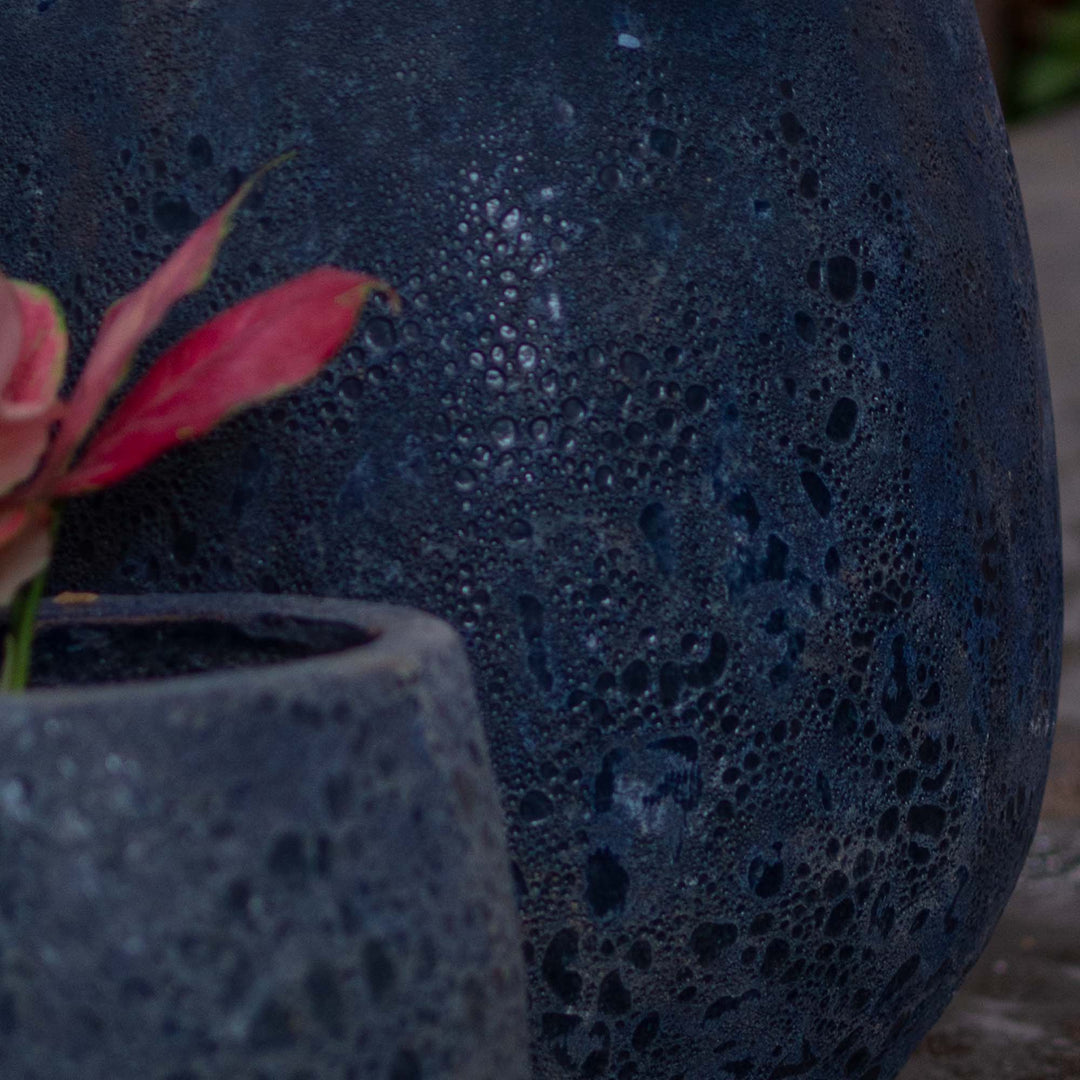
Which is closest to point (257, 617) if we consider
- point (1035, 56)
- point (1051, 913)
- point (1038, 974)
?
point (1038, 974)

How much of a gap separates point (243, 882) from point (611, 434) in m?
0.31

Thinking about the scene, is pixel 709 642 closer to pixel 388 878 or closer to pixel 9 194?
pixel 388 878

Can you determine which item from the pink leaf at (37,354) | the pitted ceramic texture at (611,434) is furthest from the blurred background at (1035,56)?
the pink leaf at (37,354)

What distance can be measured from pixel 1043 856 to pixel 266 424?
1.20 m

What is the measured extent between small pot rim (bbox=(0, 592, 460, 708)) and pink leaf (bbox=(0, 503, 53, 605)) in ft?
0.13

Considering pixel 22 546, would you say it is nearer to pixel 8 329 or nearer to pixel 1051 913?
pixel 8 329

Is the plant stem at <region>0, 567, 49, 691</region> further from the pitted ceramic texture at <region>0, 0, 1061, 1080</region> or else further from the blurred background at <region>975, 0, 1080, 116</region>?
the blurred background at <region>975, 0, 1080, 116</region>

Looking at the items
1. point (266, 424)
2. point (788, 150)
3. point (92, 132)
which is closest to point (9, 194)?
point (92, 132)

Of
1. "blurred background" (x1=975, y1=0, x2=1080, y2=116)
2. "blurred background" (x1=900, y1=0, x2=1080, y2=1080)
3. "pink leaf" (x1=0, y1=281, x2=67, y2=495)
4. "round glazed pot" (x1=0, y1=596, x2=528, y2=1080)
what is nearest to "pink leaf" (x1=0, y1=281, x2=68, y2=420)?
"pink leaf" (x1=0, y1=281, x2=67, y2=495)

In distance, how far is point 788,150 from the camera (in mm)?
788

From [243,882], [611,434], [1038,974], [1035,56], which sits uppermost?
[1035,56]

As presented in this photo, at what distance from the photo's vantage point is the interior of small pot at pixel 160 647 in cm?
60

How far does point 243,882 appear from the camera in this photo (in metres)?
0.48

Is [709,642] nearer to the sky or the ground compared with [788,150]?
nearer to the ground
